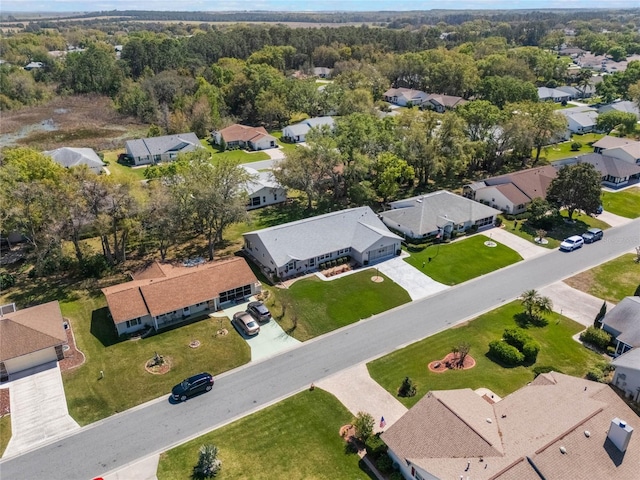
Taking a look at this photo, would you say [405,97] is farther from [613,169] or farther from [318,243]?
[318,243]

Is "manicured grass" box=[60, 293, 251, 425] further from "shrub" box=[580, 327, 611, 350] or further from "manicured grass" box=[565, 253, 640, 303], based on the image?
"manicured grass" box=[565, 253, 640, 303]

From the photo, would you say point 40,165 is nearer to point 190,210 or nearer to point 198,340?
point 190,210

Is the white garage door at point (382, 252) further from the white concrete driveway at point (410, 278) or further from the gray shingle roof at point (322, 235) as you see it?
the gray shingle roof at point (322, 235)

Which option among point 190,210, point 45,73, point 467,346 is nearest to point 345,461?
point 467,346

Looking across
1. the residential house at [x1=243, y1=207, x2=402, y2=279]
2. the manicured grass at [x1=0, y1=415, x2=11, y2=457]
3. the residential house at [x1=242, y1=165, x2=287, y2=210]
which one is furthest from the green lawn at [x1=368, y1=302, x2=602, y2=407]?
the residential house at [x1=242, y1=165, x2=287, y2=210]

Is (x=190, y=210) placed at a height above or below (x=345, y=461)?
above

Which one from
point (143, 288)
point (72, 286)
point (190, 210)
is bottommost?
point (72, 286)

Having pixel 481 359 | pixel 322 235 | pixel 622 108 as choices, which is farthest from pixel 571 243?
pixel 622 108
